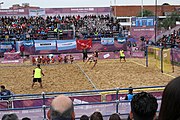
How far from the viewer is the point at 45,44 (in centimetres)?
3594

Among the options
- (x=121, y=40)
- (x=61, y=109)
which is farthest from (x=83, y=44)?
(x=61, y=109)

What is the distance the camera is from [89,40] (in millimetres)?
36625

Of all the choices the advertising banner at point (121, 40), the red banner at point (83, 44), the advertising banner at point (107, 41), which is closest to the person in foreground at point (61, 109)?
the red banner at point (83, 44)

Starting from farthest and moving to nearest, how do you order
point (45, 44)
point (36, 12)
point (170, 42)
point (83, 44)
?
point (36, 12)
point (170, 42)
point (83, 44)
point (45, 44)

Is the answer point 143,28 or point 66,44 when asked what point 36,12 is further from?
point 143,28

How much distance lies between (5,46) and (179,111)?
117ft

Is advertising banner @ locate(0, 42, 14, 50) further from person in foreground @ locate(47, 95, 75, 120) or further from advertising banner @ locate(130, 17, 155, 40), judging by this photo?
person in foreground @ locate(47, 95, 75, 120)

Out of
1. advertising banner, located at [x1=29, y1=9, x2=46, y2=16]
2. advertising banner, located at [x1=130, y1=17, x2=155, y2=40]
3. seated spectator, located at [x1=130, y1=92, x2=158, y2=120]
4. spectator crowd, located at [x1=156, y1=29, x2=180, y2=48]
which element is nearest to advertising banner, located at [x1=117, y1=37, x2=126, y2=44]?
advertising banner, located at [x1=130, y1=17, x2=155, y2=40]

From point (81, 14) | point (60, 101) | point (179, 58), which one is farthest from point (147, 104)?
point (81, 14)

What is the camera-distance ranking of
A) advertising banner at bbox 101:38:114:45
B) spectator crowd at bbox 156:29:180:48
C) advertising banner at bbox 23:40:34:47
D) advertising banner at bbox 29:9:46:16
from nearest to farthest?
1. spectator crowd at bbox 156:29:180:48
2. advertising banner at bbox 23:40:34:47
3. advertising banner at bbox 101:38:114:45
4. advertising banner at bbox 29:9:46:16

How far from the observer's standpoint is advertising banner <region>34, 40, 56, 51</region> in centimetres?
3575

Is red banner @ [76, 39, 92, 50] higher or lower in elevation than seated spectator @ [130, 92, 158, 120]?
lower

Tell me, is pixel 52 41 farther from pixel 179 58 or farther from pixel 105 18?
pixel 179 58

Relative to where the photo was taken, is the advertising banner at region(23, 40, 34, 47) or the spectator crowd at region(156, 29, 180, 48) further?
the advertising banner at region(23, 40, 34, 47)
